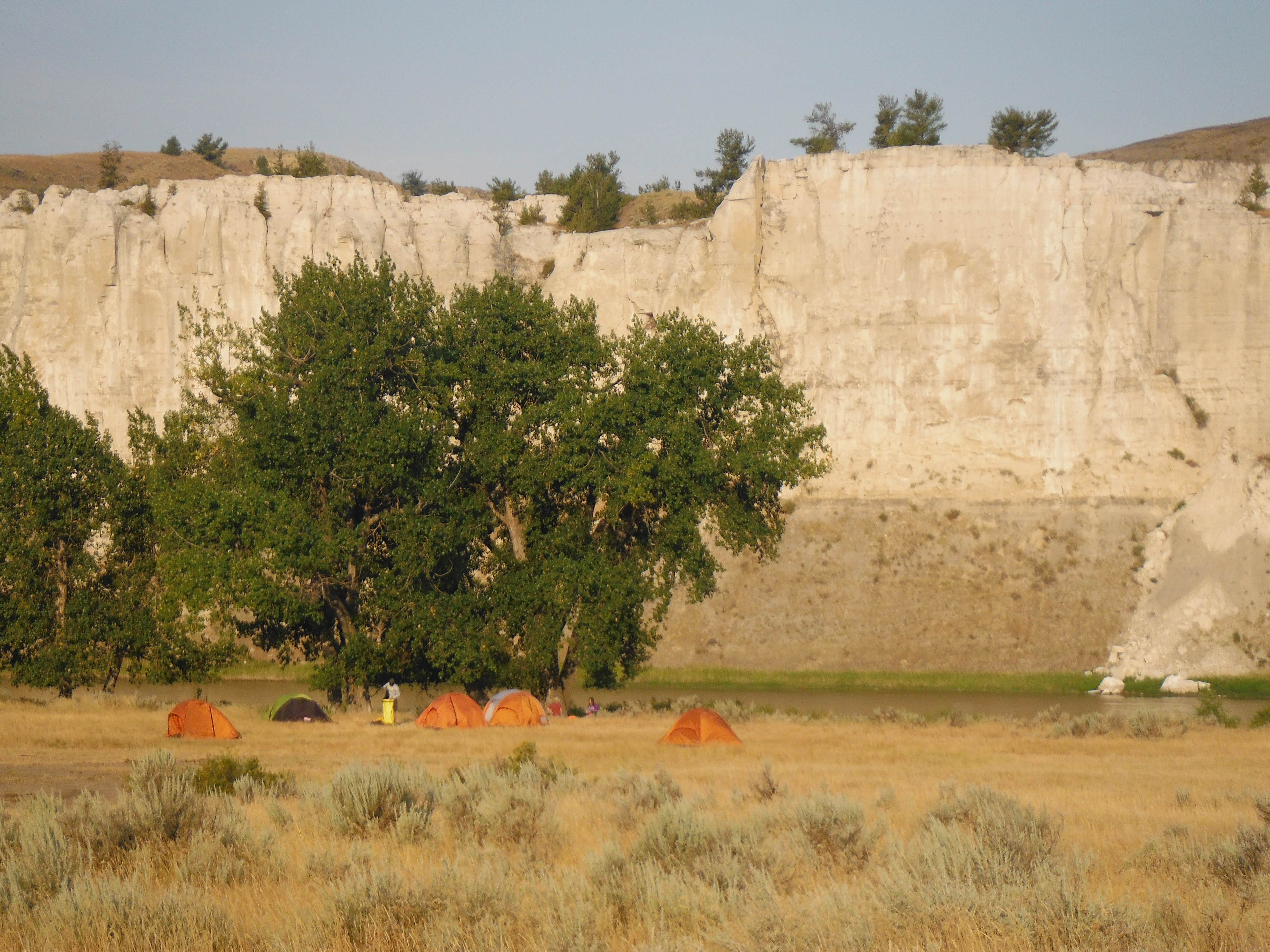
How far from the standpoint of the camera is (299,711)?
2447cm

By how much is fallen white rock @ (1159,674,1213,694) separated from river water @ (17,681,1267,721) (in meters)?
0.57

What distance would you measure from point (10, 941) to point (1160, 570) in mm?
47896

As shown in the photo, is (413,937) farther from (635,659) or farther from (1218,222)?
(1218,222)

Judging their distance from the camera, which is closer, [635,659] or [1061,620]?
[635,659]

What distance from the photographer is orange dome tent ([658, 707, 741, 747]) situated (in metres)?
21.2

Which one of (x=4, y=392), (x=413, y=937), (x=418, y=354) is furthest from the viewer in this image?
(x=4, y=392)

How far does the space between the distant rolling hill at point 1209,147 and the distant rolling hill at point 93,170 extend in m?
56.3

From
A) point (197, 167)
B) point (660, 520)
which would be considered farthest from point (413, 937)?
point (197, 167)

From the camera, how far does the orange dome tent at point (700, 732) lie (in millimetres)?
21188

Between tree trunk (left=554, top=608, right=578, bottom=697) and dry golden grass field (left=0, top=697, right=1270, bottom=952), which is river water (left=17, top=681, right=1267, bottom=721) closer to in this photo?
tree trunk (left=554, top=608, right=578, bottom=697)

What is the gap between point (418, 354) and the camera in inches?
1119

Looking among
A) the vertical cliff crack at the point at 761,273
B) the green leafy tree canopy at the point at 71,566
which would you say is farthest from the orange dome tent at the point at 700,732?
the vertical cliff crack at the point at 761,273

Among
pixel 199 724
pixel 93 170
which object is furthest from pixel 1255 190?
pixel 93 170

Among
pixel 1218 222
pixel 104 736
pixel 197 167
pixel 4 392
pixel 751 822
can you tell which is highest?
pixel 197 167
